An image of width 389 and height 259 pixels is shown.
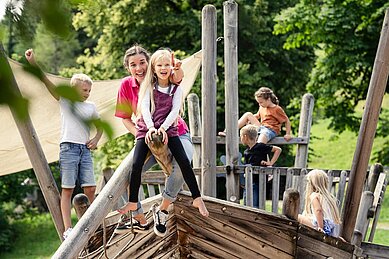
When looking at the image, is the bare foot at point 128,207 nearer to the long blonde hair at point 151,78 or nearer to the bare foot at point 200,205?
the bare foot at point 200,205

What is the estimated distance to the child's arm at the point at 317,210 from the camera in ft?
17.5

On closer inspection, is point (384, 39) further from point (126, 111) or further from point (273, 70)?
point (273, 70)

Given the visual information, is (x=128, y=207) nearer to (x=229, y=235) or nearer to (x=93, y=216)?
(x=93, y=216)

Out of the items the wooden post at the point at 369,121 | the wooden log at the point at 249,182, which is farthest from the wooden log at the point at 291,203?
the wooden log at the point at 249,182

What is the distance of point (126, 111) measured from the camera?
1311mm

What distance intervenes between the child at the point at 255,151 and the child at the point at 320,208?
120 cm

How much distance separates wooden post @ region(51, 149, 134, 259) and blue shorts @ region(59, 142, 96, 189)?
2.06ft

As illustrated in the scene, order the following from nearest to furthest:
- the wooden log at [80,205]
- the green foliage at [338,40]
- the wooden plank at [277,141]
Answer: the wooden log at [80,205], the wooden plank at [277,141], the green foliage at [338,40]

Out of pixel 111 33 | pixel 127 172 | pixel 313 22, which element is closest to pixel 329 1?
pixel 313 22

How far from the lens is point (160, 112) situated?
4.45 meters

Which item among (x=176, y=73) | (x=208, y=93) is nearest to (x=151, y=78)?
(x=176, y=73)

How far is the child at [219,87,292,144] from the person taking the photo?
23.4 feet

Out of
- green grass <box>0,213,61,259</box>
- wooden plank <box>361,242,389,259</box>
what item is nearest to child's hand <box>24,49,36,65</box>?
wooden plank <box>361,242,389,259</box>

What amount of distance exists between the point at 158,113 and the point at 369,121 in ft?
4.53
